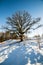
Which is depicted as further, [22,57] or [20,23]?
[20,23]

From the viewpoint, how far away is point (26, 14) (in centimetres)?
1973

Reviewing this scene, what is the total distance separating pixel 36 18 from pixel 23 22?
290 cm

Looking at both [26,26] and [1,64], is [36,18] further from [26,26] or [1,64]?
[1,64]

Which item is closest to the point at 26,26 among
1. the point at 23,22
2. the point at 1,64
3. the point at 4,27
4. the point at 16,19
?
the point at 23,22

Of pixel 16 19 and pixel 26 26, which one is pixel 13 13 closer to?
pixel 16 19

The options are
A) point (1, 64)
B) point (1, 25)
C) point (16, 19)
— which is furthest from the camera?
point (1, 25)

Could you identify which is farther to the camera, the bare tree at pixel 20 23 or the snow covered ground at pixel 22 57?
the bare tree at pixel 20 23

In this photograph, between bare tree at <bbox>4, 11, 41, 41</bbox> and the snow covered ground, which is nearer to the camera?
the snow covered ground

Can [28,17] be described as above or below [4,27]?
above

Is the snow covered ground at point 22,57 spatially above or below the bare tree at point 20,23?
below

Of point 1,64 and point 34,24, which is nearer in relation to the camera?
point 1,64

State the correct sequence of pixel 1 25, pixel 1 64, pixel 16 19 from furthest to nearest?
pixel 1 25
pixel 16 19
pixel 1 64

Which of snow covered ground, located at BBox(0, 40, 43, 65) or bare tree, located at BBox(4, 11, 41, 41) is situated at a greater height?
bare tree, located at BBox(4, 11, 41, 41)

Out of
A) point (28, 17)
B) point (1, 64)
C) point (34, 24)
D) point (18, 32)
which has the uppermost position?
point (28, 17)
